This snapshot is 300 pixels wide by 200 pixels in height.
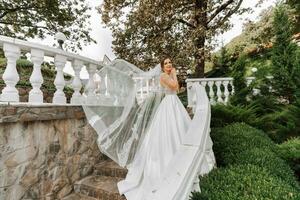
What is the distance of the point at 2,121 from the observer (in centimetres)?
238

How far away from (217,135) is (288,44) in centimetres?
370

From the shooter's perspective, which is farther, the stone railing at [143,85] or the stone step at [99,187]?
the stone railing at [143,85]

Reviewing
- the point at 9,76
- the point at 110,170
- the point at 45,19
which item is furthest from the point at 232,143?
the point at 45,19

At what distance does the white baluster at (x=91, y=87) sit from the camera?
3527mm

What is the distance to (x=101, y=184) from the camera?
329 centimetres

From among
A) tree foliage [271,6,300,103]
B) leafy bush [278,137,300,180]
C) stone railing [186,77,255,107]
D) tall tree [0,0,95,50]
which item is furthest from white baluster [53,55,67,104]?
tall tree [0,0,95,50]

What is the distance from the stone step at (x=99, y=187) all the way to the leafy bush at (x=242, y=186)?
1.09 m

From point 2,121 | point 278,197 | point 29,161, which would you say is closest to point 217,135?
point 278,197

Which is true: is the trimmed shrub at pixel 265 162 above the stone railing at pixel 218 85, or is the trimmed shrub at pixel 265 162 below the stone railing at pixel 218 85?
below

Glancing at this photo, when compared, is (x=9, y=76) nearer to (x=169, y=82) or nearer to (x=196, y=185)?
(x=169, y=82)

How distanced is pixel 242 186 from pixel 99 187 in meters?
1.72

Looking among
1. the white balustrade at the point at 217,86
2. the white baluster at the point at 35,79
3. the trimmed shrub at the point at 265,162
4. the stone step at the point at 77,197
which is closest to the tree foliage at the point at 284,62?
the white balustrade at the point at 217,86

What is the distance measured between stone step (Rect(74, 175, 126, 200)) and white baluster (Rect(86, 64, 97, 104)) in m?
1.05

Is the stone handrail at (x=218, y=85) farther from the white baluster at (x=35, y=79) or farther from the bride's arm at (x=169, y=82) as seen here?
the white baluster at (x=35, y=79)
